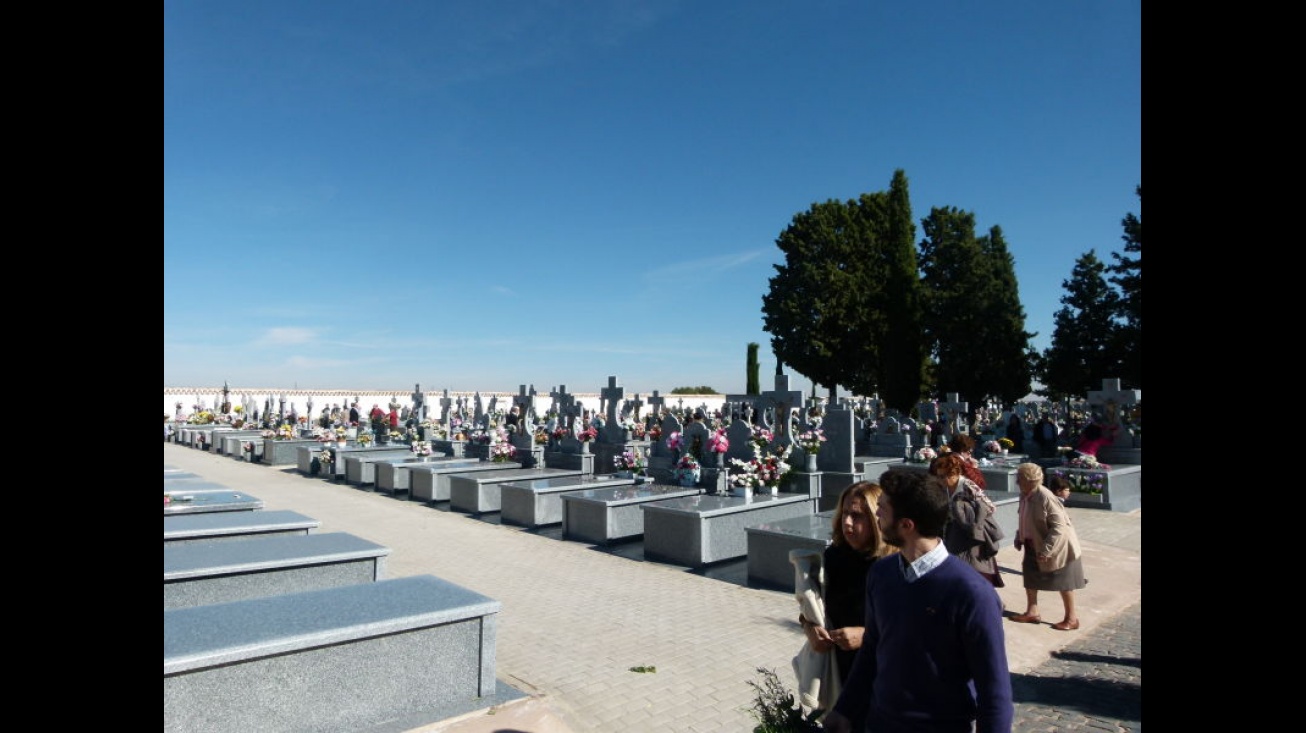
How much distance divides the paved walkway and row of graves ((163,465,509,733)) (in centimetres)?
26

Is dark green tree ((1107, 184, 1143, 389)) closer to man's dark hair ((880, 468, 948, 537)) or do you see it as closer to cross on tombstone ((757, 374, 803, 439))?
cross on tombstone ((757, 374, 803, 439))

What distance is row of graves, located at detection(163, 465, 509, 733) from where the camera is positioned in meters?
4.34

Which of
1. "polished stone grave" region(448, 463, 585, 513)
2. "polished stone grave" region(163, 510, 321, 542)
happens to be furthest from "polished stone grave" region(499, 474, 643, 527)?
"polished stone grave" region(163, 510, 321, 542)

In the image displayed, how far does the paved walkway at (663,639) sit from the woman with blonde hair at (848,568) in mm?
1836

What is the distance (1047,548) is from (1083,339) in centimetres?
3616

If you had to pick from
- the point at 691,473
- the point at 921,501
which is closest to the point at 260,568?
the point at 921,501

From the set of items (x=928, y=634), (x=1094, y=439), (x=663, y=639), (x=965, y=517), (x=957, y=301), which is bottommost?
(x=663, y=639)

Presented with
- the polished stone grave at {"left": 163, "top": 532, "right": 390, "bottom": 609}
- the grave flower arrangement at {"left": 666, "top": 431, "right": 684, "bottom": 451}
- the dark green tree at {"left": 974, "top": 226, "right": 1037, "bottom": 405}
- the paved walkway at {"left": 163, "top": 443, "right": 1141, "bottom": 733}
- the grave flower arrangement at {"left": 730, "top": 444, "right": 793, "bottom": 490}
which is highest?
the dark green tree at {"left": 974, "top": 226, "right": 1037, "bottom": 405}

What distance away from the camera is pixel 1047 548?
748 cm

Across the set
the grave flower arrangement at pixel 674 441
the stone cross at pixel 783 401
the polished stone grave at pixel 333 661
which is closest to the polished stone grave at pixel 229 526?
the polished stone grave at pixel 333 661

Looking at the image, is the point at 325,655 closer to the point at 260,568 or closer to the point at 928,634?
the point at 260,568
